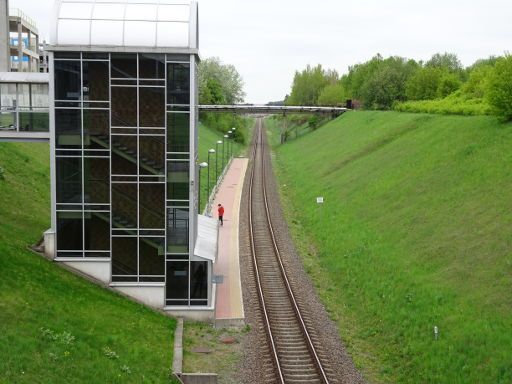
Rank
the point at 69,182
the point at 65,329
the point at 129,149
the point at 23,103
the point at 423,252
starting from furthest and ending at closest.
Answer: the point at 423,252 → the point at 23,103 → the point at 69,182 → the point at 129,149 → the point at 65,329

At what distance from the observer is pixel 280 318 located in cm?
2278

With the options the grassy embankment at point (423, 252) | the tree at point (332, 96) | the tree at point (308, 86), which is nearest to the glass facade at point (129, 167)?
the grassy embankment at point (423, 252)

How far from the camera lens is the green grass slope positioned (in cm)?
1490

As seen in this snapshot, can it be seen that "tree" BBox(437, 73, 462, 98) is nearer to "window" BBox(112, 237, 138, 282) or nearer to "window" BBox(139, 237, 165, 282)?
"window" BBox(139, 237, 165, 282)

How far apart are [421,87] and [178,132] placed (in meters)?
61.4

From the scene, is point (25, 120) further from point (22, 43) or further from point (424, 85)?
point (424, 85)

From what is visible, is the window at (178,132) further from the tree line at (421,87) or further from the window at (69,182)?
the tree line at (421,87)

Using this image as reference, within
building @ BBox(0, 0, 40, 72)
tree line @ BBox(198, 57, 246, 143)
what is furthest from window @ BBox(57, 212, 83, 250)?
tree line @ BBox(198, 57, 246, 143)

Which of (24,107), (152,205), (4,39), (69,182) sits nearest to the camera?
(69,182)

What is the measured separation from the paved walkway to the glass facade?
49.0 inches

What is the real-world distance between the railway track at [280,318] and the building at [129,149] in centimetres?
273

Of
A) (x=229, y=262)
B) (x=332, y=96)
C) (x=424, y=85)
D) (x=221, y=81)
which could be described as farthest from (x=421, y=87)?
(x=221, y=81)

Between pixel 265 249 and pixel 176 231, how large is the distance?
35.6 feet

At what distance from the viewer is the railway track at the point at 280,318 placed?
18344mm
